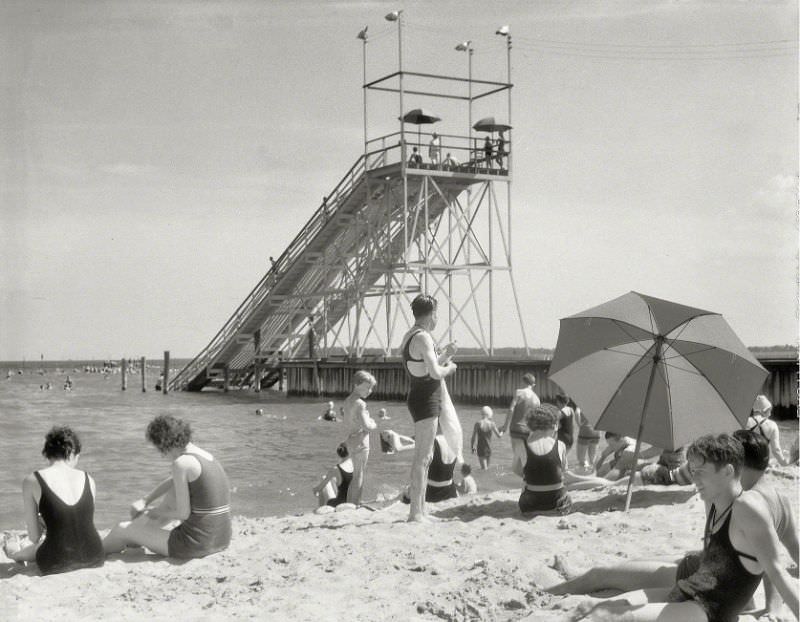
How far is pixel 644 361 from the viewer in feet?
25.5

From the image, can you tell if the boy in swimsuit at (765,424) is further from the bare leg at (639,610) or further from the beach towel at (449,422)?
the bare leg at (639,610)

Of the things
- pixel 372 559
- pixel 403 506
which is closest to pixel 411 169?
pixel 403 506

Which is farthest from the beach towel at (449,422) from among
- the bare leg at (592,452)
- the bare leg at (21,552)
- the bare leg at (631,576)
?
the bare leg at (592,452)

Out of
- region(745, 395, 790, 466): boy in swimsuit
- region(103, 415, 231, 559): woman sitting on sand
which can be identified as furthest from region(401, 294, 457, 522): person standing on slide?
region(745, 395, 790, 466): boy in swimsuit

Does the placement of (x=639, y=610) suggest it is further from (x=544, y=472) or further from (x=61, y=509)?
(x=61, y=509)

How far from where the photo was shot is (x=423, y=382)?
748cm

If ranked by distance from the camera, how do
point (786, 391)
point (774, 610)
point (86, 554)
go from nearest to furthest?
1. point (774, 610)
2. point (86, 554)
3. point (786, 391)

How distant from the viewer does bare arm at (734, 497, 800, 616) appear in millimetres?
4188

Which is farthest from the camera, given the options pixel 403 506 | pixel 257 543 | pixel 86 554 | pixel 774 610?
pixel 403 506

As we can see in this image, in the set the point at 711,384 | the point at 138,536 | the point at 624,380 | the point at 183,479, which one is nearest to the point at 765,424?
the point at 711,384

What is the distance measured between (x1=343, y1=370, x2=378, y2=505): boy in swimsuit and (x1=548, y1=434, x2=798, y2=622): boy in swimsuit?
4.77 metres

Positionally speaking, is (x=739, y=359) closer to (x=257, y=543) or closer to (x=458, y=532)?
(x=458, y=532)

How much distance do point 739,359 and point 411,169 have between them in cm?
2533

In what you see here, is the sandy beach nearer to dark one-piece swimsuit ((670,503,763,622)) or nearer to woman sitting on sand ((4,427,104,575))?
woman sitting on sand ((4,427,104,575))
